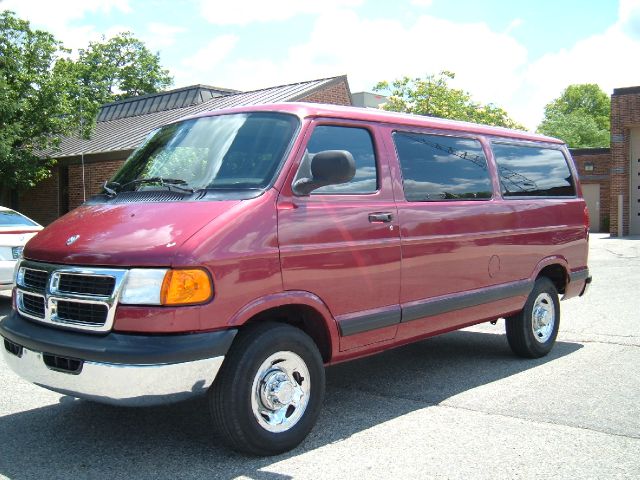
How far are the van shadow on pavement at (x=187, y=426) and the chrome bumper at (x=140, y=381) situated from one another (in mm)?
479

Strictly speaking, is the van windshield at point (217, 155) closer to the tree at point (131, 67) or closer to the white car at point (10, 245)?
the white car at point (10, 245)

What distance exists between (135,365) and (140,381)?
0.29 feet

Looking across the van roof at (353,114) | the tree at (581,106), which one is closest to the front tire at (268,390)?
the van roof at (353,114)

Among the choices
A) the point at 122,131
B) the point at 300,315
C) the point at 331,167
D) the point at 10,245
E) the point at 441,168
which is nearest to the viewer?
the point at 331,167

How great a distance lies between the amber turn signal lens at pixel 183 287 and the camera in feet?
11.8

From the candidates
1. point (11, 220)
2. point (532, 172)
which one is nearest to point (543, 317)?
point (532, 172)

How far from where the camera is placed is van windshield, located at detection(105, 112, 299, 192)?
4.24m

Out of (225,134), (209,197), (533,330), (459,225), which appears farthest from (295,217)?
(533,330)

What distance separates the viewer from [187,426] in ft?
15.0

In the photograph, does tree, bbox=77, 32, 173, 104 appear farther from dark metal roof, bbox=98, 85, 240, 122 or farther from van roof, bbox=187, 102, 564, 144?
van roof, bbox=187, 102, 564, 144

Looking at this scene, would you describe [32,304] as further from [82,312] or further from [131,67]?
[131,67]

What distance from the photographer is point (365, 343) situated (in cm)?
464

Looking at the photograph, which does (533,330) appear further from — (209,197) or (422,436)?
(209,197)

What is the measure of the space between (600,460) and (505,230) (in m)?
2.45
